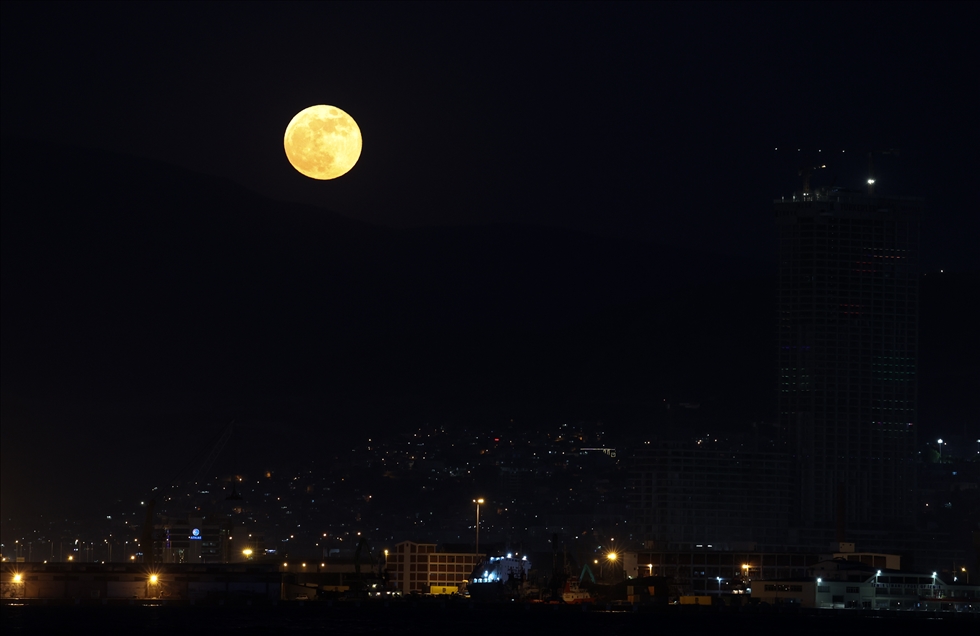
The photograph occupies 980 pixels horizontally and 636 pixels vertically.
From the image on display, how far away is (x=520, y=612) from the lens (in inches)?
7613

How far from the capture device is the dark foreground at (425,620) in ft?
518

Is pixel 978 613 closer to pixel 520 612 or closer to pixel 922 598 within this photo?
pixel 922 598

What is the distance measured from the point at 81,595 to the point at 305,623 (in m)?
41.1

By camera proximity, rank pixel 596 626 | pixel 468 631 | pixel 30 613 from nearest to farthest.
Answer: pixel 468 631 → pixel 596 626 → pixel 30 613

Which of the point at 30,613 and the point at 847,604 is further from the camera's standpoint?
the point at 847,604

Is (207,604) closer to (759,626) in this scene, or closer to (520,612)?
(520,612)

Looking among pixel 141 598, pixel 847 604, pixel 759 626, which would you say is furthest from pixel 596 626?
pixel 141 598

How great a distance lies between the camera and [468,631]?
6152 inches

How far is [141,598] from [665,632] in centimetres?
6621

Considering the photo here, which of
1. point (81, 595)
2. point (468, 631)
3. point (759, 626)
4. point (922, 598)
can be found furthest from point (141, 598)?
point (922, 598)

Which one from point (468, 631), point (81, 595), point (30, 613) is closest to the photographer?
point (468, 631)

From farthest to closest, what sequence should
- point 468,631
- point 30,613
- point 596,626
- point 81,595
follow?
1. point 81,595
2. point 30,613
3. point 596,626
4. point 468,631

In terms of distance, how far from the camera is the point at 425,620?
567ft

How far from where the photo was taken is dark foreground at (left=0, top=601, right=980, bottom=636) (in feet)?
518
